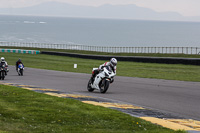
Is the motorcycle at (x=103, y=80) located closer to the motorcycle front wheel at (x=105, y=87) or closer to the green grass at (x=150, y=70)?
the motorcycle front wheel at (x=105, y=87)

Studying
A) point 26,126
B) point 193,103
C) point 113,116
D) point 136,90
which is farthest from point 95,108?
point 136,90

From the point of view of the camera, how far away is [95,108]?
1136 centimetres

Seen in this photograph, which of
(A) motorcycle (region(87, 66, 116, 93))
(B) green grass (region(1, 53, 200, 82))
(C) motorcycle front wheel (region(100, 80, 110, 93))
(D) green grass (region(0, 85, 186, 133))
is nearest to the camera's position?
(D) green grass (region(0, 85, 186, 133))

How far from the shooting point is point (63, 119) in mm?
9461

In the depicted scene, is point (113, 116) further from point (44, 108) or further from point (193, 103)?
point (193, 103)

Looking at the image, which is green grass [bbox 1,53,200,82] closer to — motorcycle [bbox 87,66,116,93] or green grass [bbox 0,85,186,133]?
motorcycle [bbox 87,66,116,93]

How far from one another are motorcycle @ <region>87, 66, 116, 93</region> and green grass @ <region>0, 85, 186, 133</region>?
4.48m

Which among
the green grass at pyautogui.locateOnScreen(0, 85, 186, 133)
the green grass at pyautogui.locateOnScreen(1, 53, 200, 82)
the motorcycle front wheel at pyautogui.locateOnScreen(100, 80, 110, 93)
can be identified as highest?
the green grass at pyautogui.locateOnScreen(1, 53, 200, 82)

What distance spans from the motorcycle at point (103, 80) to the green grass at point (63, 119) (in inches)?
176

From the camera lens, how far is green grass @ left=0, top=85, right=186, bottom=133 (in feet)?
27.7

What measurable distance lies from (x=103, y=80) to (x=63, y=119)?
288 inches

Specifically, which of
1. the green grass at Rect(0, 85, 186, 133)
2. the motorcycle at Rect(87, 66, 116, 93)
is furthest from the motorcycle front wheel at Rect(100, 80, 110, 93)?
the green grass at Rect(0, 85, 186, 133)

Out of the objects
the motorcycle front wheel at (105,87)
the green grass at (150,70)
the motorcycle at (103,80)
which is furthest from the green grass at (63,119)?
the green grass at (150,70)

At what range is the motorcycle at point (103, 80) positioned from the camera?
16.3 metres
